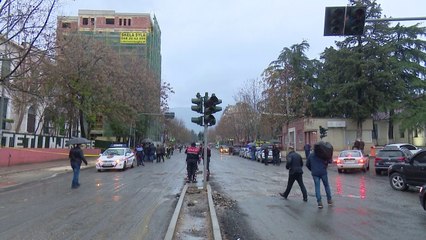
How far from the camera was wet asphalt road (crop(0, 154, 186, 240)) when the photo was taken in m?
8.35

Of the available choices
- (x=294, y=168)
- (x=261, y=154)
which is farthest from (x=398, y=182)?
(x=261, y=154)

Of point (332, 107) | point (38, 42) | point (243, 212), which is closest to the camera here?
point (243, 212)

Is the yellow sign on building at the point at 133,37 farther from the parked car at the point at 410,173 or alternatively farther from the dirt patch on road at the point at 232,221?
the dirt patch on road at the point at 232,221

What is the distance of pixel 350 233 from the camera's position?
834 centimetres

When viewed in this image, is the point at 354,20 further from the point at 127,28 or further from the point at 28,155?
the point at 127,28

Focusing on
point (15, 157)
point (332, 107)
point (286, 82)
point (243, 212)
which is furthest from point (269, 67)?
point (243, 212)

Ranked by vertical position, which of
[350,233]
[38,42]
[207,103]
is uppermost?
[38,42]

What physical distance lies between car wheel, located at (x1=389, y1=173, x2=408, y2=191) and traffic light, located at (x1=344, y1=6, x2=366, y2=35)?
22.3 ft

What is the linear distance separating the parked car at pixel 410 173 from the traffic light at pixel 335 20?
6034 mm

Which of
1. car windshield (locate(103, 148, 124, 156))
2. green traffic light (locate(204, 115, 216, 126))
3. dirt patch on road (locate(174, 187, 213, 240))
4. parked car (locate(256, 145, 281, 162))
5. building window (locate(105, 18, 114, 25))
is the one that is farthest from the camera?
building window (locate(105, 18, 114, 25))

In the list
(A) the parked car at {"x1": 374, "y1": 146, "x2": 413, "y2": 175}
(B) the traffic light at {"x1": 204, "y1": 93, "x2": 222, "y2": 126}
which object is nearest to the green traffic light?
(B) the traffic light at {"x1": 204, "y1": 93, "x2": 222, "y2": 126}

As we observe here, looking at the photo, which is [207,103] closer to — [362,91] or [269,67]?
[362,91]

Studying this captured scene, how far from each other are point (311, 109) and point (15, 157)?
36.9 meters

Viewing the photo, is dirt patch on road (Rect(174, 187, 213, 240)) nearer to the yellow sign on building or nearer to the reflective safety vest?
the reflective safety vest
